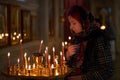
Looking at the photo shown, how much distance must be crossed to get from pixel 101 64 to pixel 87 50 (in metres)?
0.19

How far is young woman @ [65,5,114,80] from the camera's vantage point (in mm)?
2924

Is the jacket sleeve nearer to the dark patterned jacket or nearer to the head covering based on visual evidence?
the dark patterned jacket

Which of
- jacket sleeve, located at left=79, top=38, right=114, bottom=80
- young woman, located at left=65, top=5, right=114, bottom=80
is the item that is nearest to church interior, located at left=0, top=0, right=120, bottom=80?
young woman, located at left=65, top=5, right=114, bottom=80

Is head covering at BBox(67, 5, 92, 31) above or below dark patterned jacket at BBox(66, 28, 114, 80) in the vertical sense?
above

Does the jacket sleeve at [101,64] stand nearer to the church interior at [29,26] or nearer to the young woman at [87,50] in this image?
the young woman at [87,50]

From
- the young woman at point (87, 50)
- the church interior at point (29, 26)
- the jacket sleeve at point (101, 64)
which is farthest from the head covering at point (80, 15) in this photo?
the church interior at point (29, 26)

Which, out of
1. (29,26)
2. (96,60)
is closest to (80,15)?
(96,60)

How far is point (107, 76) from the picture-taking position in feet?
9.64

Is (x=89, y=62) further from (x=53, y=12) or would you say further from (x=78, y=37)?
(x=53, y=12)

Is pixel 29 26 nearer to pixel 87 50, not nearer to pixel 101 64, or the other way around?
pixel 87 50

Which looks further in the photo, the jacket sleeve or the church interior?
the church interior

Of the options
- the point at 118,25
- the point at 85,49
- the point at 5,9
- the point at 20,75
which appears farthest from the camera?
the point at 118,25

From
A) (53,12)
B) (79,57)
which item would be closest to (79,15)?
(79,57)

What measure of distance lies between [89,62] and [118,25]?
1111 cm
